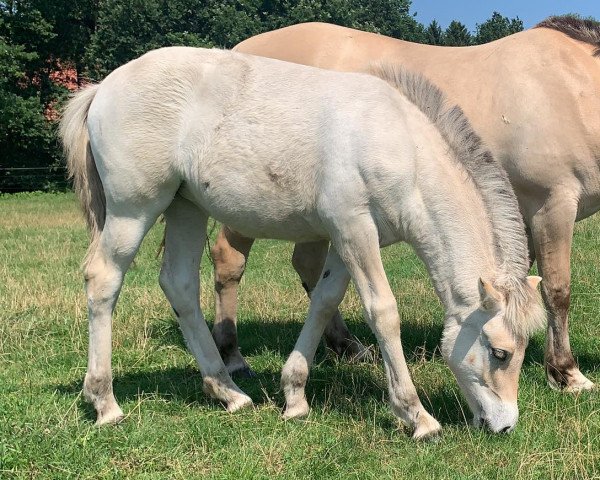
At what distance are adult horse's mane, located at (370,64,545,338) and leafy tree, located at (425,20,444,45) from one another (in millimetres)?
54764

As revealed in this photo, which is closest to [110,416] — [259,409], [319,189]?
[259,409]

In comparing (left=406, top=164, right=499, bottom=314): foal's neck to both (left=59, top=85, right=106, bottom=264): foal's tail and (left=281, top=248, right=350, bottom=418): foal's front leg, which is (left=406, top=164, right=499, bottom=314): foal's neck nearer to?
(left=281, top=248, right=350, bottom=418): foal's front leg

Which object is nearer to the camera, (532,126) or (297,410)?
(297,410)

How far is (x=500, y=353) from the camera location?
12.4ft

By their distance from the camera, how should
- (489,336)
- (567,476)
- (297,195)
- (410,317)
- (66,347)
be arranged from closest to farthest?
(567,476)
(489,336)
(297,195)
(66,347)
(410,317)

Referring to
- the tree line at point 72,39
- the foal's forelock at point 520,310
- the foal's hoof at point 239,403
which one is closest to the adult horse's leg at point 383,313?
the foal's forelock at point 520,310

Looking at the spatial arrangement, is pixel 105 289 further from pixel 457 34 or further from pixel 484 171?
pixel 457 34

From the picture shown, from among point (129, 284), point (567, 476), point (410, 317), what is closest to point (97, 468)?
point (567, 476)

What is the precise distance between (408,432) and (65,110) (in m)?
3.04

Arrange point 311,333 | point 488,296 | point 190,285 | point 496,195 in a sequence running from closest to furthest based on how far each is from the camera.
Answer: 1. point 488,296
2. point 496,195
3. point 311,333
4. point 190,285

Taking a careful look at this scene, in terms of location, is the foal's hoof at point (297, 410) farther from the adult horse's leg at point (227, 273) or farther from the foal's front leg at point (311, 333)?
the adult horse's leg at point (227, 273)

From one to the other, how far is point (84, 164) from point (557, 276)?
11.1 feet

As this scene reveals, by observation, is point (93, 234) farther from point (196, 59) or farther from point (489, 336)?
point (489, 336)

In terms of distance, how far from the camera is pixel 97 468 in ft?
11.1
